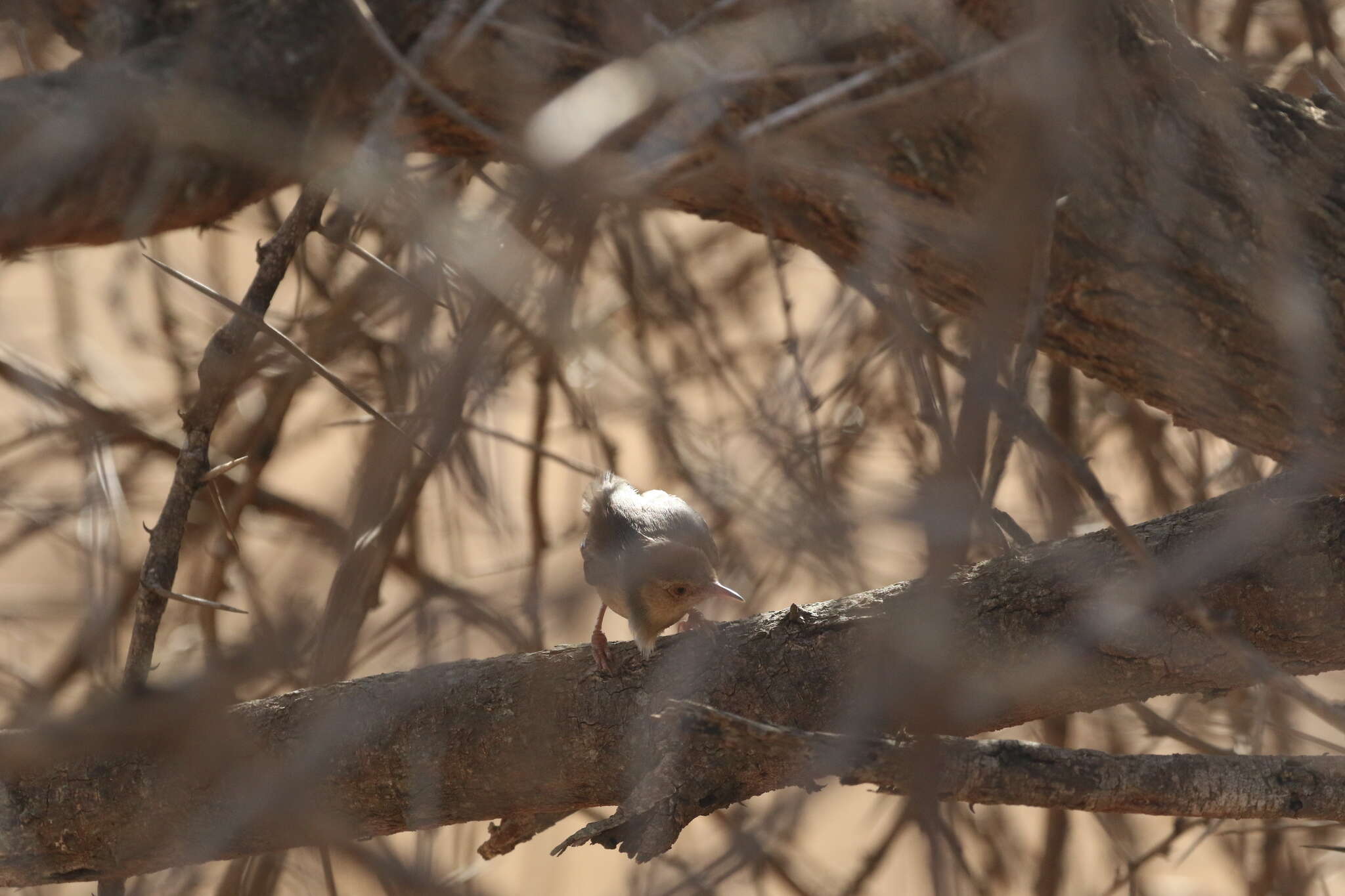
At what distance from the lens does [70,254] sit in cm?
416

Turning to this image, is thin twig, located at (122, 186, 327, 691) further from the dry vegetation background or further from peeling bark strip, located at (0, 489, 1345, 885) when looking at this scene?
peeling bark strip, located at (0, 489, 1345, 885)

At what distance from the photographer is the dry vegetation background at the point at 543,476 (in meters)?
1.58

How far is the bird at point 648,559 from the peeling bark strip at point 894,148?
564 millimetres

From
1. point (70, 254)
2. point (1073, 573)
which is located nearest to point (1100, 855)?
point (1073, 573)

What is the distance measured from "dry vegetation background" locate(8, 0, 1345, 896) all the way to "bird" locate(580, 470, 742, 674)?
102 mm

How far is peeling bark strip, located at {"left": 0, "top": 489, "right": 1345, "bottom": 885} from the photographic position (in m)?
1.52

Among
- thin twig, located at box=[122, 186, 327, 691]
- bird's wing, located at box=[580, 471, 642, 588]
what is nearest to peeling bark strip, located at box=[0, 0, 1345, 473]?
thin twig, located at box=[122, 186, 327, 691]

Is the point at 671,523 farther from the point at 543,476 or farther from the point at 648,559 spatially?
the point at 543,476

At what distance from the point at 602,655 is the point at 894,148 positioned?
1114mm

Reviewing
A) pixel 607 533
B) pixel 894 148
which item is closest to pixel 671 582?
pixel 607 533

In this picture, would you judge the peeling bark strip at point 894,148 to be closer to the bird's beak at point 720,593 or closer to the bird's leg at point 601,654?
the bird's beak at point 720,593

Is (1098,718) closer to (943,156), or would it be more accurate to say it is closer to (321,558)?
(943,156)

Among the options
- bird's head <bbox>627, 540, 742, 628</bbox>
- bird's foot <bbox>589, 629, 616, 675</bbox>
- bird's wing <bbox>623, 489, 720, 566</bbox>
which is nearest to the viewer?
bird's foot <bbox>589, 629, 616, 675</bbox>

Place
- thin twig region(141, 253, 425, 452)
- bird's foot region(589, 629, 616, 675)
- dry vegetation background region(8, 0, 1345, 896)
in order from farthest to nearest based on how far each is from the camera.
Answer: bird's foot region(589, 629, 616, 675) → dry vegetation background region(8, 0, 1345, 896) → thin twig region(141, 253, 425, 452)
